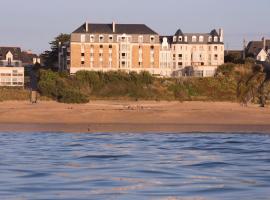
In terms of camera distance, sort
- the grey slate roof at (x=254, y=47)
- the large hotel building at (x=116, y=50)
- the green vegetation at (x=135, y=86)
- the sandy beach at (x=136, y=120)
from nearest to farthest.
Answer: the sandy beach at (x=136, y=120) < the green vegetation at (x=135, y=86) < the large hotel building at (x=116, y=50) < the grey slate roof at (x=254, y=47)

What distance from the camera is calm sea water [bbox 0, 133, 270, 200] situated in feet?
42.4

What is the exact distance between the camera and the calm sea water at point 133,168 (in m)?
12.9

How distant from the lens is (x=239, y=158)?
772 inches

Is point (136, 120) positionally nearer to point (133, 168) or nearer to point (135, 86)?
point (133, 168)

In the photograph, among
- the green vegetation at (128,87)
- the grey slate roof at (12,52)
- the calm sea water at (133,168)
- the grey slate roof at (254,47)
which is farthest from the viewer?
the grey slate roof at (254,47)

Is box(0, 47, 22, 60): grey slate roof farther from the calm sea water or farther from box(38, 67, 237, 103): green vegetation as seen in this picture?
the calm sea water

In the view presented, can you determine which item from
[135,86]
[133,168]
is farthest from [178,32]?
[133,168]

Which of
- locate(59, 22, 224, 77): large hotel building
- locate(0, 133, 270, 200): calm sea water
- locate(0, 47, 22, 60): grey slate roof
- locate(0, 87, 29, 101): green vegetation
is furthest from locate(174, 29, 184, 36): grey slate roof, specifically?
locate(0, 133, 270, 200): calm sea water

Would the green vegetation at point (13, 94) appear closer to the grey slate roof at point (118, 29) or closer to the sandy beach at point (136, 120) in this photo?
the sandy beach at point (136, 120)

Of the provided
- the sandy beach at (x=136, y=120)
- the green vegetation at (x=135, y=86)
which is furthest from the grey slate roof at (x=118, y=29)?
the sandy beach at (x=136, y=120)

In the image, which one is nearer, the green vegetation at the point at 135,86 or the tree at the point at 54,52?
the green vegetation at the point at 135,86

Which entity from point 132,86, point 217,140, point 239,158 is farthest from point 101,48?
point 239,158

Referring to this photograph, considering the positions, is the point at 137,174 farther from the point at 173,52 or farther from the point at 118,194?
the point at 173,52

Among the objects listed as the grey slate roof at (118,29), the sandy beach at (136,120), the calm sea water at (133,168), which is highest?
the grey slate roof at (118,29)
